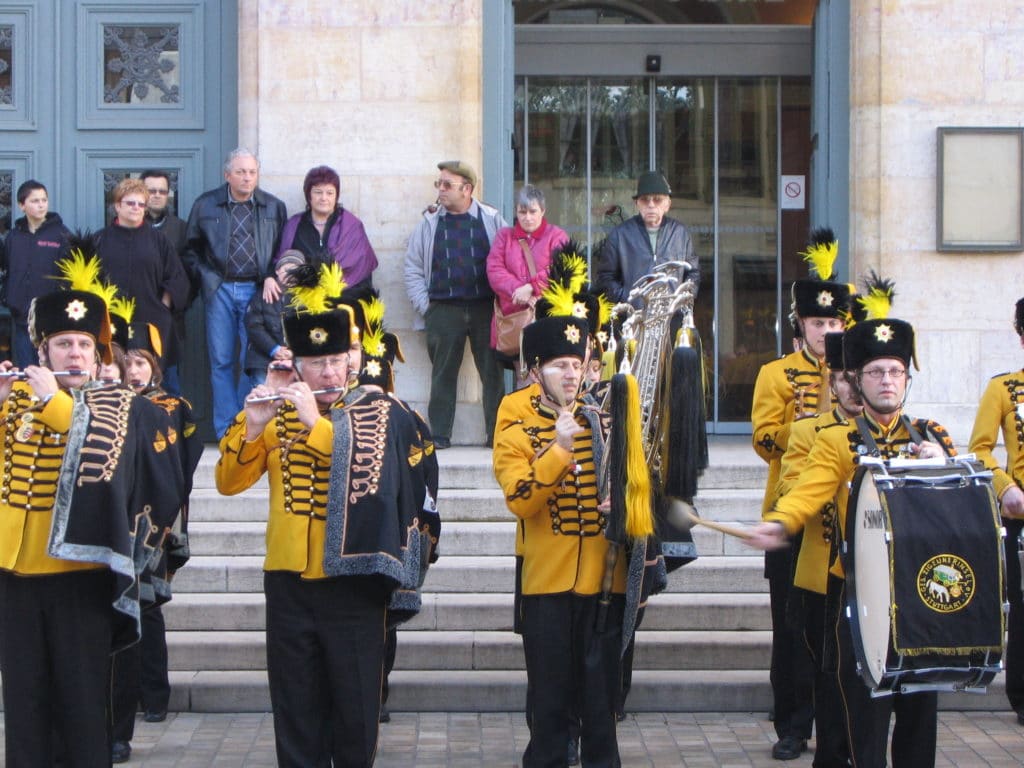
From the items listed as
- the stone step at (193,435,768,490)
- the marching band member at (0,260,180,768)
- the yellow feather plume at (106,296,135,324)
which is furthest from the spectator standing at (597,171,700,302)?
the marching band member at (0,260,180,768)

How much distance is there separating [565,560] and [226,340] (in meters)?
5.39

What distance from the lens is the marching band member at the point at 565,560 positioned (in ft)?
22.9

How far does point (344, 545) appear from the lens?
664 cm

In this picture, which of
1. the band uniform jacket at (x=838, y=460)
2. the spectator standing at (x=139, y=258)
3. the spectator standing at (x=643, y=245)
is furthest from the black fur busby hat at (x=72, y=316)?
the spectator standing at (x=643, y=245)

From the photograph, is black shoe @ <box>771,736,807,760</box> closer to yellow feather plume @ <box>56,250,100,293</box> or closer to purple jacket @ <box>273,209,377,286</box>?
yellow feather plume @ <box>56,250,100,293</box>

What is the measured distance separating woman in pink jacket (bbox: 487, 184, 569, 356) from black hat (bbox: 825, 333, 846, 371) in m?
3.90

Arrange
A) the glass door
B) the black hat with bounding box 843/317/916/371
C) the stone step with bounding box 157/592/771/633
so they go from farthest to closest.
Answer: the glass door
the stone step with bounding box 157/592/771/633
the black hat with bounding box 843/317/916/371

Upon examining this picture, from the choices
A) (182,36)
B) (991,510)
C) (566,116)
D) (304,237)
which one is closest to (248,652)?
(304,237)

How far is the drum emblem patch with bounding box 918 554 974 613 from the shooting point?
598 centimetres

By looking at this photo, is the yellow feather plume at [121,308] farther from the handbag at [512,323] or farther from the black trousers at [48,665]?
the handbag at [512,323]

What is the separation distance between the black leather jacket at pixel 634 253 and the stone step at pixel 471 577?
2372 millimetres

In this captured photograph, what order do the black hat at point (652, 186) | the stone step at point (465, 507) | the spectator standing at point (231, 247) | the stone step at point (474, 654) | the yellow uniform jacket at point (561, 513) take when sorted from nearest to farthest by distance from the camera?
1. the yellow uniform jacket at point (561, 513)
2. the stone step at point (474, 654)
3. the stone step at point (465, 507)
4. the black hat at point (652, 186)
5. the spectator standing at point (231, 247)

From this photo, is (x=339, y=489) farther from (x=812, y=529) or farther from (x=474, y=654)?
(x=474, y=654)

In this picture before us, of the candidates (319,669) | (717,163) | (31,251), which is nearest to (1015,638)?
(319,669)
